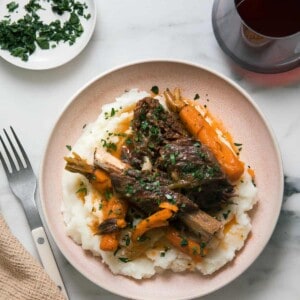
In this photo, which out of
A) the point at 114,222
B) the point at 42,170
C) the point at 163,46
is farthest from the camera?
the point at 163,46

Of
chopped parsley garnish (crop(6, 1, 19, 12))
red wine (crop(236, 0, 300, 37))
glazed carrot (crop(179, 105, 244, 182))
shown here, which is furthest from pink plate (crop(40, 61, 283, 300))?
chopped parsley garnish (crop(6, 1, 19, 12))

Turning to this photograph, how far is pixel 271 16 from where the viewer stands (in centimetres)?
359

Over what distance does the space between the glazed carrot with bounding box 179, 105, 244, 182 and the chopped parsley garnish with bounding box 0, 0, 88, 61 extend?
97 centimetres

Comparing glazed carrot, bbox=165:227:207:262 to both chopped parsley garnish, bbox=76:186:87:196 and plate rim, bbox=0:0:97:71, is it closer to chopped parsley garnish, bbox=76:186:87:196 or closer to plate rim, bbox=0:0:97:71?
chopped parsley garnish, bbox=76:186:87:196

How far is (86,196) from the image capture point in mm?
3598

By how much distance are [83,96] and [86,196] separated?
2.08 ft

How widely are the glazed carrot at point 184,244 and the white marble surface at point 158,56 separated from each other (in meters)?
0.51

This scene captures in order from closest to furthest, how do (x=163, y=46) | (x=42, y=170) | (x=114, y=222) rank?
(x=114, y=222) < (x=42, y=170) < (x=163, y=46)

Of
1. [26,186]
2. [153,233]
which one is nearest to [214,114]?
[153,233]

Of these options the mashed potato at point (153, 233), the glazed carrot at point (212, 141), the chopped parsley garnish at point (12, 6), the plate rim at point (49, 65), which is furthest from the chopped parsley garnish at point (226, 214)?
the chopped parsley garnish at point (12, 6)

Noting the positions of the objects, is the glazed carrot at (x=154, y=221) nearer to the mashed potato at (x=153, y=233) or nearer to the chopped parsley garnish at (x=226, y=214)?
the mashed potato at (x=153, y=233)

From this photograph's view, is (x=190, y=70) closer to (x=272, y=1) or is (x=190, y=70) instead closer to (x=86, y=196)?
(x=272, y=1)

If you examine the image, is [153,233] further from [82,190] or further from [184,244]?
[82,190]

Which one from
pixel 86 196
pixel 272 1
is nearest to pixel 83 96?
pixel 86 196
